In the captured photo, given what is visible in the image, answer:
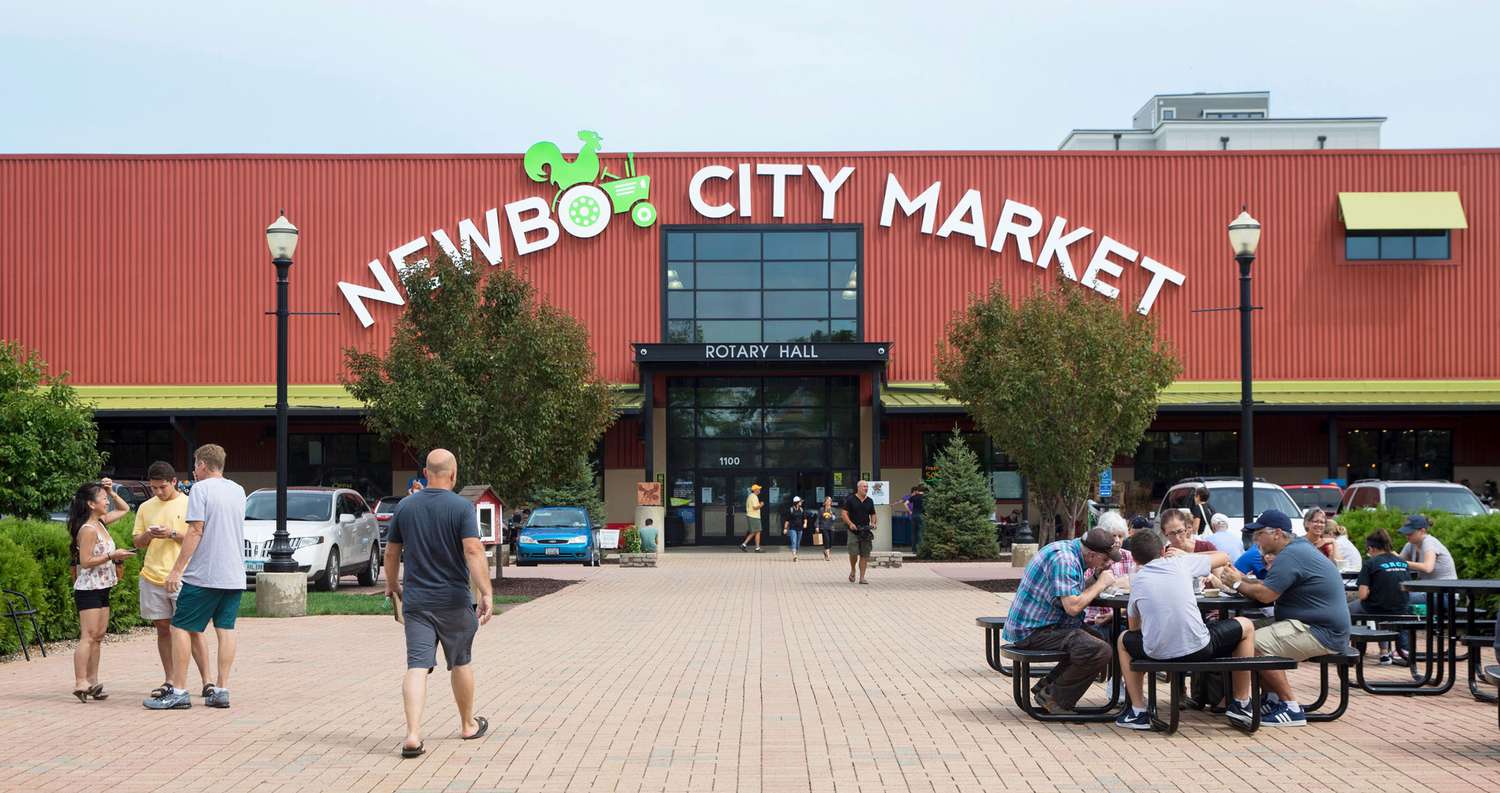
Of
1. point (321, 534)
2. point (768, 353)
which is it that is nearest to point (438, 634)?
point (321, 534)

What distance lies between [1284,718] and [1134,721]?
974mm

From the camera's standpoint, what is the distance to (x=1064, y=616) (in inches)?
399

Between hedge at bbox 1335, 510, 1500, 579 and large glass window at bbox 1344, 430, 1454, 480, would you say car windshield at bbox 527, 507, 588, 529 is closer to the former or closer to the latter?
large glass window at bbox 1344, 430, 1454, 480

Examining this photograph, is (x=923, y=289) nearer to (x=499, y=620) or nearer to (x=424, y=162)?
(x=424, y=162)

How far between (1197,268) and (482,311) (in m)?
22.7

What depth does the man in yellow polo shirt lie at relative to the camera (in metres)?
10.8

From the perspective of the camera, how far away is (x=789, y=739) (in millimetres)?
9391

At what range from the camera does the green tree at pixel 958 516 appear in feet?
114

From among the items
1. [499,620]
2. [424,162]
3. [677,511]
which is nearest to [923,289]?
[677,511]

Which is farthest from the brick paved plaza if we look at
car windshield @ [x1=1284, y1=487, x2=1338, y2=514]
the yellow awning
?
the yellow awning

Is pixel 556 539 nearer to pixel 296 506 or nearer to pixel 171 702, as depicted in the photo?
pixel 296 506

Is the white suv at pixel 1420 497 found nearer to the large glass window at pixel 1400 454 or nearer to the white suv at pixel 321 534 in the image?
the large glass window at pixel 1400 454

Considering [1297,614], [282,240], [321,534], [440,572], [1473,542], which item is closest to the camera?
[440,572]

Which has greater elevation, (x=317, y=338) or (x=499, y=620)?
(x=317, y=338)
